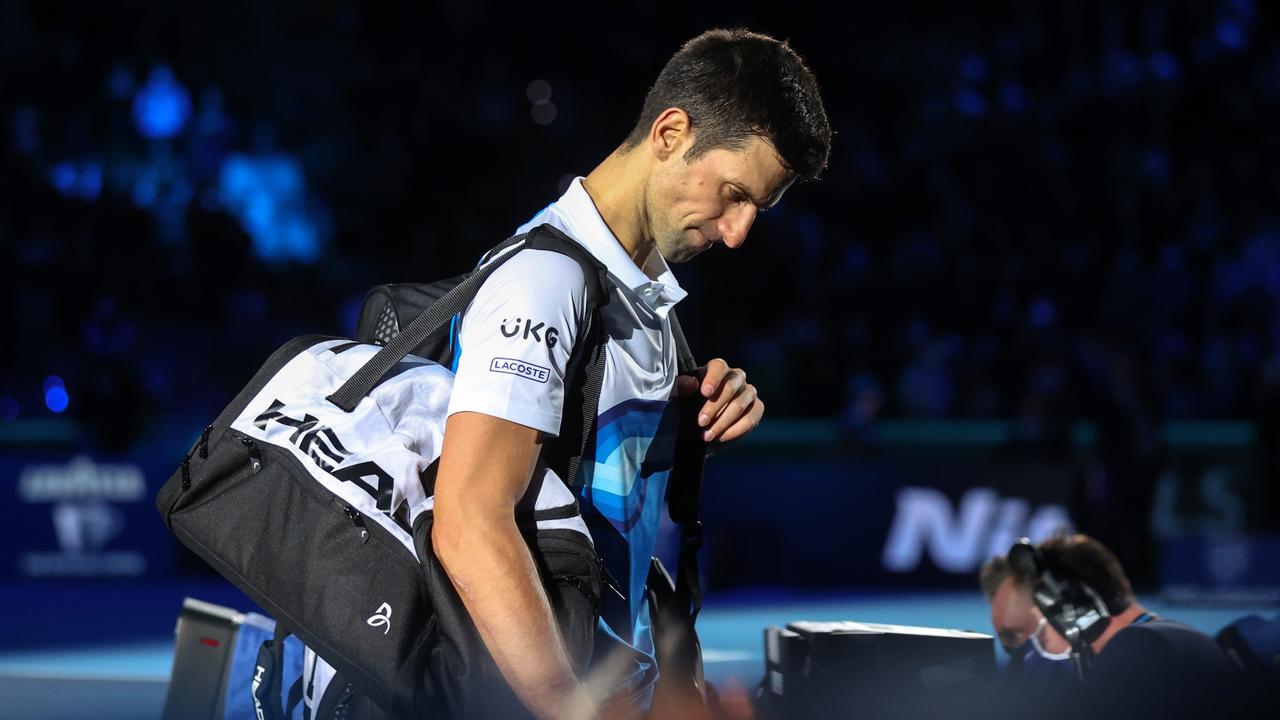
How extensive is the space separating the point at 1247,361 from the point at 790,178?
11818 mm

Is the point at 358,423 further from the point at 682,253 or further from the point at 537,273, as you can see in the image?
the point at 682,253

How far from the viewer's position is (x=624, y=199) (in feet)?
7.72

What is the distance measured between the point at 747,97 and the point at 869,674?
1432 mm

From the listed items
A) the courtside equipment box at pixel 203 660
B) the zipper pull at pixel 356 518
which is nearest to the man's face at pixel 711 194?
the zipper pull at pixel 356 518

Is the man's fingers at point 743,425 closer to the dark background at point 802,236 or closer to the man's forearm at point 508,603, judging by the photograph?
the man's forearm at point 508,603

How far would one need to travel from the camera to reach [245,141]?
14992 millimetres

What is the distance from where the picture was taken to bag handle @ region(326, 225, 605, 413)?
2105 millimetres

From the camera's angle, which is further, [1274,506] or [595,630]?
[1274,506]

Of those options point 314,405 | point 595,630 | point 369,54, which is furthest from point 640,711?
point 369,54

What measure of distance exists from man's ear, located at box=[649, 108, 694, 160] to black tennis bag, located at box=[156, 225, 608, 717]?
27 cm

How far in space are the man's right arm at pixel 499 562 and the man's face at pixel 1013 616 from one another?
304 cm

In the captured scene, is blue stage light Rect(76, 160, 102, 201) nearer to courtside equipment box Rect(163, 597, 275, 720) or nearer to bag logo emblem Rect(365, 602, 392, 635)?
courtside equipment box Rect(163, 597, 275, 720)

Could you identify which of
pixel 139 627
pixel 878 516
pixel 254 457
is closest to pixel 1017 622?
pixel 254 457

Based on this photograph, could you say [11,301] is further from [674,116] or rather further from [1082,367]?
[674,116]
